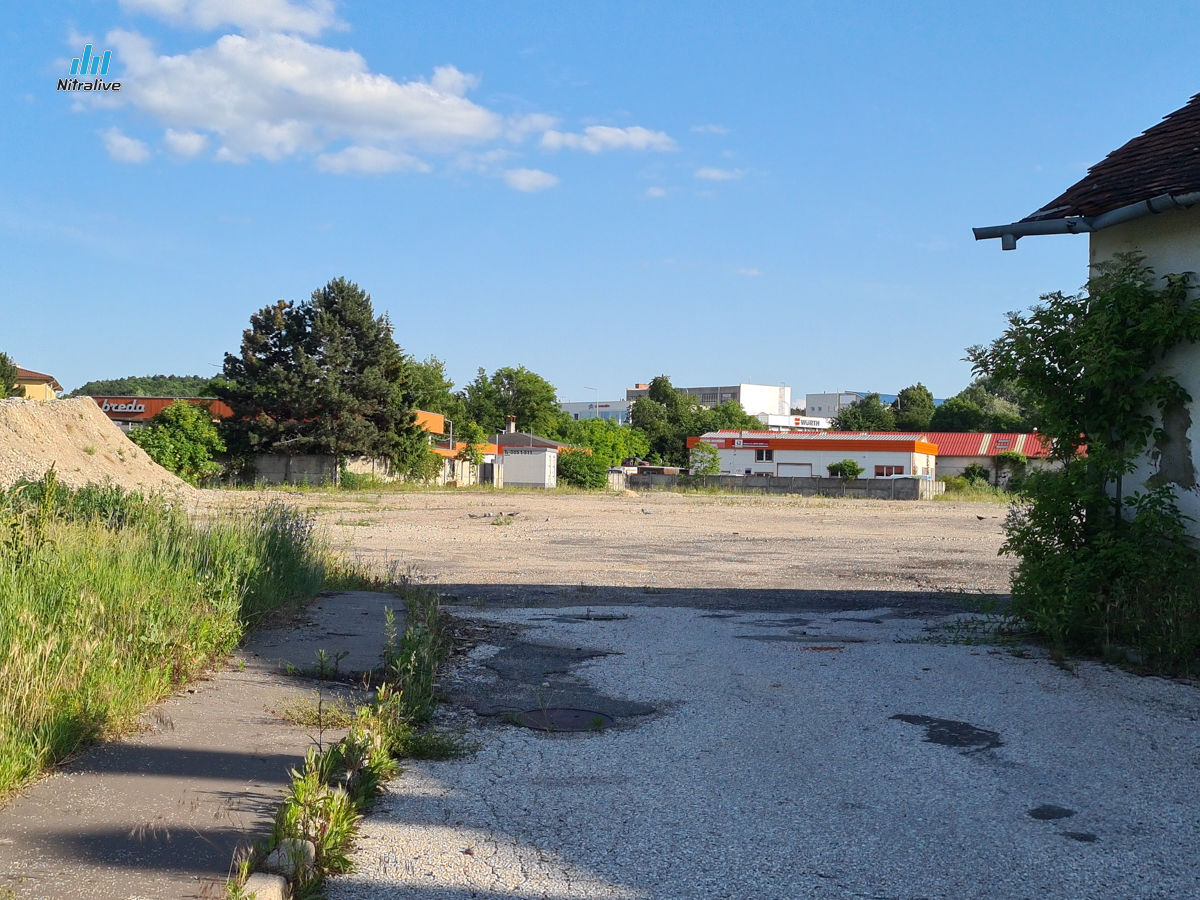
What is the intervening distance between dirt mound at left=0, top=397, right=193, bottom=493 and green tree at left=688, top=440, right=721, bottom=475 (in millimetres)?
45619

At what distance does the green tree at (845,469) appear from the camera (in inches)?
2911

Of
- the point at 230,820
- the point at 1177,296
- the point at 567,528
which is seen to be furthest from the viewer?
the point at 567,528

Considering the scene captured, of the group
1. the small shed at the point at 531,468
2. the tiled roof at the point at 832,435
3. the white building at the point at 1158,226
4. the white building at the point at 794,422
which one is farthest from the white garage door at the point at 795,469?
the white building at the point at 794,422

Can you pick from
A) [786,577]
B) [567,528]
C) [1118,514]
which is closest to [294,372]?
[567,528]

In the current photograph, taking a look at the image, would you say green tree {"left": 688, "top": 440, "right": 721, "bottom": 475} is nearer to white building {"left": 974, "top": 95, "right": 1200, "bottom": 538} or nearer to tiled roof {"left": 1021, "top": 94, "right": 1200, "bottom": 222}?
tiled roof {"left": 1021, "top": 94, "right": 1200, "bottom": 222}

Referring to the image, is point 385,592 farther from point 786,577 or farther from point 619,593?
point 786,577

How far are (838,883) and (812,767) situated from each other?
157 cm

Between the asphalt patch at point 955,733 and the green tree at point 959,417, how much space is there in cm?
10934

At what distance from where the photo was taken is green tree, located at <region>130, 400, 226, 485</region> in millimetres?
51062

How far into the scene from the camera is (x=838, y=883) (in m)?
4.08

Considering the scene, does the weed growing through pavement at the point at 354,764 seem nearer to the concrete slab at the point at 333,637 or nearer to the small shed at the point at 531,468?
the concrete slab at the point at 333,637

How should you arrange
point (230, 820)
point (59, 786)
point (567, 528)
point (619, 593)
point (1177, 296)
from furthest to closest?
point (567, 528)
point (619, 593)
point (1177, 296)
point (59, 786)
point (230, 820)

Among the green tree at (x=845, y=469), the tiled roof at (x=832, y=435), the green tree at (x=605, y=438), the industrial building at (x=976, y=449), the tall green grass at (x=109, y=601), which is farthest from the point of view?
the green tree at (x=605, y=438)

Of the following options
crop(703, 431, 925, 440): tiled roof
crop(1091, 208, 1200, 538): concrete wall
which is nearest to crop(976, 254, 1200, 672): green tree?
crop(1091, 208, 1200, 538): concrete wall
